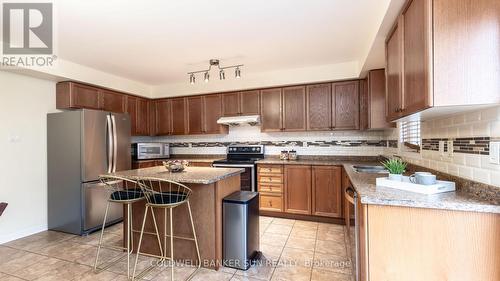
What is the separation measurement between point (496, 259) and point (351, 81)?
2936 mm

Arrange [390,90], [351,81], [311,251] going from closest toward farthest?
Result: [390,90]
[311,251]
[351,81]

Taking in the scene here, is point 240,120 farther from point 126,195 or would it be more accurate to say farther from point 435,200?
point 435,200

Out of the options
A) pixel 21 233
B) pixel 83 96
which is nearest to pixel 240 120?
pixel 83 96

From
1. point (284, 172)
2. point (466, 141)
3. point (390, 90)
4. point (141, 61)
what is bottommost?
point (284, 172)

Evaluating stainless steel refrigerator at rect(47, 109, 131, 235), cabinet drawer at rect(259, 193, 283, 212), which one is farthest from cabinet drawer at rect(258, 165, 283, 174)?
stainless steel refrigerator at rect(47, 109, 131, 235)

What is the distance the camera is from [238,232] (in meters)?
2.32

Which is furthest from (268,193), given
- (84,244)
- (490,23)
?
(490,23)

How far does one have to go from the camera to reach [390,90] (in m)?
2.06

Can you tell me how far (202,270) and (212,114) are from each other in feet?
9.34

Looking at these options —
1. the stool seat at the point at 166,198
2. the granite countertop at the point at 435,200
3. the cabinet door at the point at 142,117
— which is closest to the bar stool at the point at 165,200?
the stool seat at the point at 166,198

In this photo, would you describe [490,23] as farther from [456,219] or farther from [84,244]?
[84,244]

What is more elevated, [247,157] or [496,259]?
[247,157]

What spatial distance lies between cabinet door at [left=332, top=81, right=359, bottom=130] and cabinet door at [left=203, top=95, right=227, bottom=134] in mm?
2003

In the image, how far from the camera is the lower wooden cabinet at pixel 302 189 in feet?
11.6
